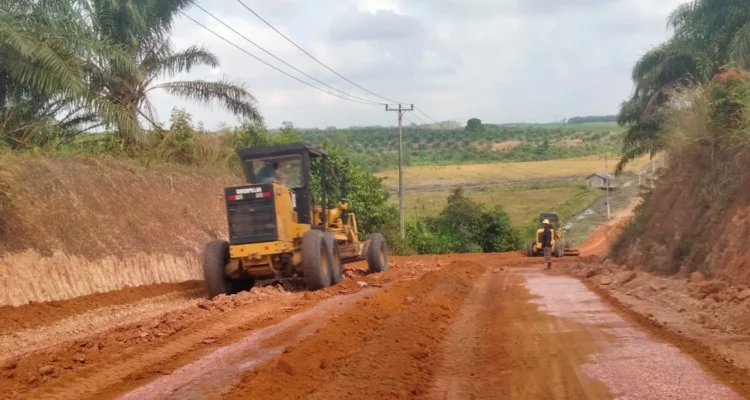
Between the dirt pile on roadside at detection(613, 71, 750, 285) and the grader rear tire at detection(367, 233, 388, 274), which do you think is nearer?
the dirt pile on roadside at detection(613, 71, 750, 285)

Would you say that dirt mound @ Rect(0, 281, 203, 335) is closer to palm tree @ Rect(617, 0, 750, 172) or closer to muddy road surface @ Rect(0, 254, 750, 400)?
muddy road surface @ Rect(0, 254, 750, 400)

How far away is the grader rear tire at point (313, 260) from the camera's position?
16.6 metres

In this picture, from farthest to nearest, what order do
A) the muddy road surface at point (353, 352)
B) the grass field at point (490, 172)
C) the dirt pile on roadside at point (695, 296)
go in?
the grass field at point (490, 172) → the dirt pile on roadside at point (695, 296) → the muddy road surface at point (353, 352)

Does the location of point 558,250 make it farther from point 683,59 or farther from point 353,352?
point 353,352

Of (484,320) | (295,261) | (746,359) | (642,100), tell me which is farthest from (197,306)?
(642,100)

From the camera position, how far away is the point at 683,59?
3106cm

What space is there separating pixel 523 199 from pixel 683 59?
1688 inches

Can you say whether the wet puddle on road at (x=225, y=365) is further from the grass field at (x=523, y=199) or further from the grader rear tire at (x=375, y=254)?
the grass field at (x=523, y=199)

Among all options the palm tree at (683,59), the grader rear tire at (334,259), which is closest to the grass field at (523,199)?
the palm tree at (683,59)

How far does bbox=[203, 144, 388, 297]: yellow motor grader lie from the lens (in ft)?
53.8

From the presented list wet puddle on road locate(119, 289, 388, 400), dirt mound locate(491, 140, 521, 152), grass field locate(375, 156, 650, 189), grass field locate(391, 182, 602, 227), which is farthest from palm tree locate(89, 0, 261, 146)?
dirt mound locate(491, 140, 521, 152)

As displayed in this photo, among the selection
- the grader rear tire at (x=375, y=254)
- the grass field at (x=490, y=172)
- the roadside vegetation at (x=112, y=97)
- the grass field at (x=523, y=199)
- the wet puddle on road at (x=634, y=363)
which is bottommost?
the grass field at (x=523, y=199)

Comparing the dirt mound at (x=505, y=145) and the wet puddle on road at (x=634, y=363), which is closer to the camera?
the wet puddle on road at (x=634, y=363)

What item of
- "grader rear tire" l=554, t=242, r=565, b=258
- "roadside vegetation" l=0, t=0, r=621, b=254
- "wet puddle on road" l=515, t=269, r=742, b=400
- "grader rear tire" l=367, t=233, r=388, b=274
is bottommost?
"grader rear tire" l=554, t=242, r=565, b=258
